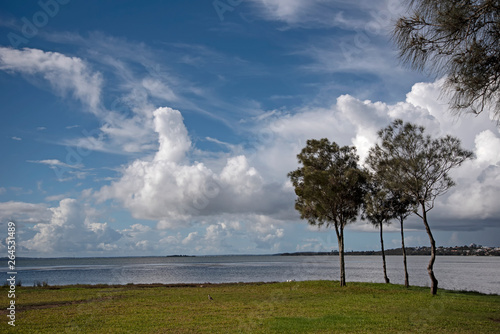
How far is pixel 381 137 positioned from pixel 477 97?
74.0 ft

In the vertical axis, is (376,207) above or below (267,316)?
above

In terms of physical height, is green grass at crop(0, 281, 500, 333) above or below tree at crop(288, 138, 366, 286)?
below

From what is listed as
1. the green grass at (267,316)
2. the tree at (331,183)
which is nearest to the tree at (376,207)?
the tree at (331,183)

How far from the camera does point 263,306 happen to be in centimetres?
2475

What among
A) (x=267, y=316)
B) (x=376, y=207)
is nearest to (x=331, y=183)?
(x=376, y=207)

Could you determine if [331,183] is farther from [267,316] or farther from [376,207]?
[267,316]

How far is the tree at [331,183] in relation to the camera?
3972 cm

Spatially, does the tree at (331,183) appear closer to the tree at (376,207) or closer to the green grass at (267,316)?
the tree at (376,207)

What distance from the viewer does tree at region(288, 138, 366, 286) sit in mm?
39719

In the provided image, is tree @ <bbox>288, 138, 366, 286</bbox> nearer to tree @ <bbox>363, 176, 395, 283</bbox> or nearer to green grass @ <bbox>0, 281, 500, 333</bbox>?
tree @ <bbox>363, 176, 395, 283</bbox>

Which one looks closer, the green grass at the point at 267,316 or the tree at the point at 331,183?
the green grass at the point at 267,316

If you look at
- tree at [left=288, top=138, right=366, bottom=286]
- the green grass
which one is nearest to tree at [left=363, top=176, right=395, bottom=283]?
tree at [left=288, top=138, right=366, bottom=286]

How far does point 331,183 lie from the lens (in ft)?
130

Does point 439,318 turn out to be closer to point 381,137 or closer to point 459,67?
point 459,67
